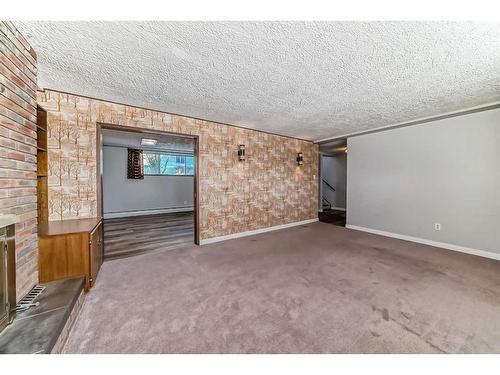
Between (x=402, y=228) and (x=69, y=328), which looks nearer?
(x=69, y=328)

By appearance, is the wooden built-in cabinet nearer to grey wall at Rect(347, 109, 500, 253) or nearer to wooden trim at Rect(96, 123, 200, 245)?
wooden trim at Rect(96, 123, 200, 245)

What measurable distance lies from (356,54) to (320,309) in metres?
2.42

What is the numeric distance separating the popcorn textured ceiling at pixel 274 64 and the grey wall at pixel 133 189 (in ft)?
14.8

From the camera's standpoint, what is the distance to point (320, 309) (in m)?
1.87

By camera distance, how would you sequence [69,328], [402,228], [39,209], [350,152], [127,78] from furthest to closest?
1. [350,152]
2. [402,228]
3. [39,209]
4. [127,78]
5. [69,328]

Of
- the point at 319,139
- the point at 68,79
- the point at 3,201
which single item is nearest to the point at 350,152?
the point at 319,139

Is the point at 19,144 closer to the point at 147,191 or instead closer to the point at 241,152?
the point at 241,152

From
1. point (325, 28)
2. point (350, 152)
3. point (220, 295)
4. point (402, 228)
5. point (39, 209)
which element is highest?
point (325, 28)

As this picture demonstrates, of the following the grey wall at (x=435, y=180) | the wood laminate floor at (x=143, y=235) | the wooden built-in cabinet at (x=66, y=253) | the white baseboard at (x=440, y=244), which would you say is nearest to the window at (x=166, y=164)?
the wood laminate floor at (x=143, y=235)

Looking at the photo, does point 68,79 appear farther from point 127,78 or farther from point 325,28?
point 325,28

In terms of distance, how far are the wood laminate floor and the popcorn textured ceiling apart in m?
2.49

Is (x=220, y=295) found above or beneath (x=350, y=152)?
beneath

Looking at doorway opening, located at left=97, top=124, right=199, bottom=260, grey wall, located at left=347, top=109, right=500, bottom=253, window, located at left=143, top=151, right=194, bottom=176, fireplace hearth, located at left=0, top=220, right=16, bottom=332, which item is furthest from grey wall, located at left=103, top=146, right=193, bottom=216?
grey wall, located at left=347, top=109, right=500, bottom=253

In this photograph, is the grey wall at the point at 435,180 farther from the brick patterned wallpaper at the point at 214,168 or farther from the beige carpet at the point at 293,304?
the brick patterned wallpaper at the point at 214,168
